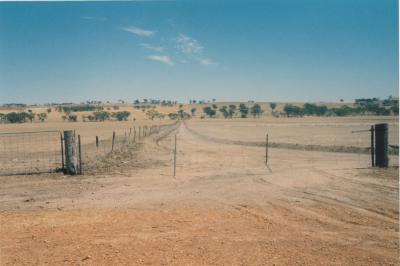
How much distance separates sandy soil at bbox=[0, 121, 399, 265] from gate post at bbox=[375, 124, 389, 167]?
3.04 feet

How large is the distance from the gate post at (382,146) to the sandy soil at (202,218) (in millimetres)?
928

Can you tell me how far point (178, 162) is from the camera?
659 inches

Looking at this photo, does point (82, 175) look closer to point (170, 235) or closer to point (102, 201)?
point (102, 201)

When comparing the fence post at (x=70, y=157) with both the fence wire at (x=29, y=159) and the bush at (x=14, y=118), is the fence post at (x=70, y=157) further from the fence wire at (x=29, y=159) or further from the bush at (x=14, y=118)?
the bush at (x=14, y=118)

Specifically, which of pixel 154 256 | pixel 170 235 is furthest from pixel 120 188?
pixel 154 256

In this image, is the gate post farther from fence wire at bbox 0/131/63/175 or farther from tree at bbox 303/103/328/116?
tree at bbox 303/103/328/116

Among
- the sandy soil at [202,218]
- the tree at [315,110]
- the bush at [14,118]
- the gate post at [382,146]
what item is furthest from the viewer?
the tree at [315,110]

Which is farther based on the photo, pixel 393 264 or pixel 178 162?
pixel 178 162

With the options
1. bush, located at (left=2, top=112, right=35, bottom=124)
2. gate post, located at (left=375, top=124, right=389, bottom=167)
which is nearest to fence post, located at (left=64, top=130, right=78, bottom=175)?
gate post, located at (left=375, top=124, right=389, bottom=167)

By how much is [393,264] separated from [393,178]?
7.47m

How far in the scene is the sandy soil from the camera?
5699mm

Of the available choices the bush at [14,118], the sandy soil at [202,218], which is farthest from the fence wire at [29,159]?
the bush at [14,118]

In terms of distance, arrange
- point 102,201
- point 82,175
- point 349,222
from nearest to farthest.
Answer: point 349,222, point 102,201, point 82,175

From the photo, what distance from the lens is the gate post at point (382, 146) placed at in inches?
544
